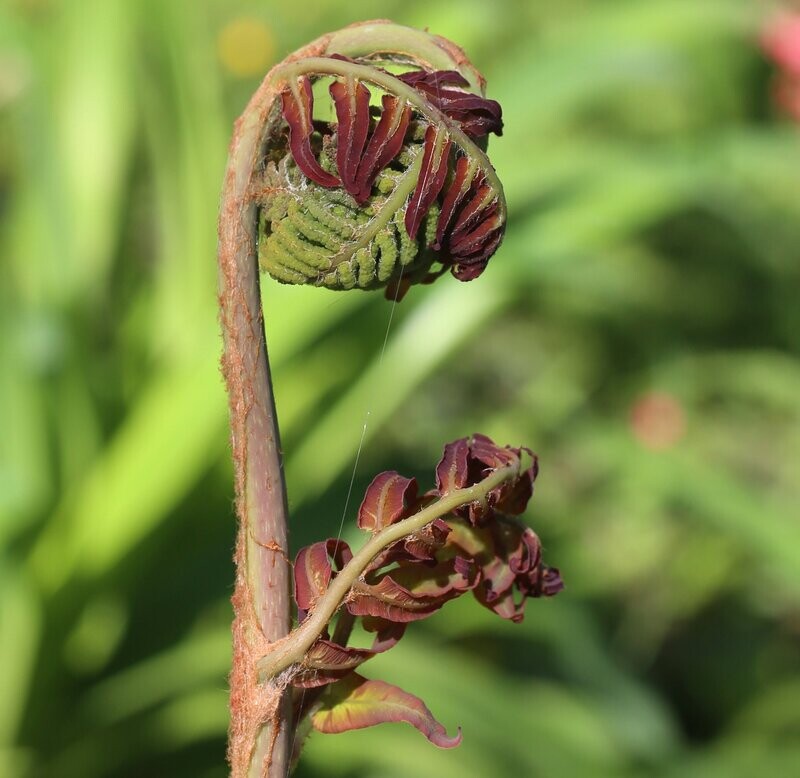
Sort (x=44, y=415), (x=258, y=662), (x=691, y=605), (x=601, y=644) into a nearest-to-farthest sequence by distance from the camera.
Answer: (x=258, y=662) < (x=44, y=415) < (x=601, y=644) < (x=691, y=605)

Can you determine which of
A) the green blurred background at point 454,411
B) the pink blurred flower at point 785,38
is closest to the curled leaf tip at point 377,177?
the green blurred background at point 454,411

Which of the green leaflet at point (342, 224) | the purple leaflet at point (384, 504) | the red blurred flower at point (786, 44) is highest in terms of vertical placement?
the green leaflet at point (342, 224)

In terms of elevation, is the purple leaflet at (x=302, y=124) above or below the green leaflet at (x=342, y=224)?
above

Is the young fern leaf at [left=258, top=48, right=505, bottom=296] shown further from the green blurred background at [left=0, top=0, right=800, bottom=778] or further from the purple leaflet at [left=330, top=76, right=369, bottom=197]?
the green blurred background at [left=0, top=0, right=800, bottom=778]

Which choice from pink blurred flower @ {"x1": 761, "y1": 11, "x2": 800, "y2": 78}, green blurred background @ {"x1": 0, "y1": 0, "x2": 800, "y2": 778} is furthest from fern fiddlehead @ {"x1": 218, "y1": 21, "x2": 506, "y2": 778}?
pink blurred flower @ {"x1": 761, "y1": 11, "x2": 800, "y2": 78}

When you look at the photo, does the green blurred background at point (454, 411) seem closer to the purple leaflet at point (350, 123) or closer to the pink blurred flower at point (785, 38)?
the pink blurred flower at point (785, 38)

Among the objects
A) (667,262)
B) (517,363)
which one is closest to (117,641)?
(517,363)

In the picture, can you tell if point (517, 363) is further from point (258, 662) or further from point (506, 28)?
point (258, 662)
